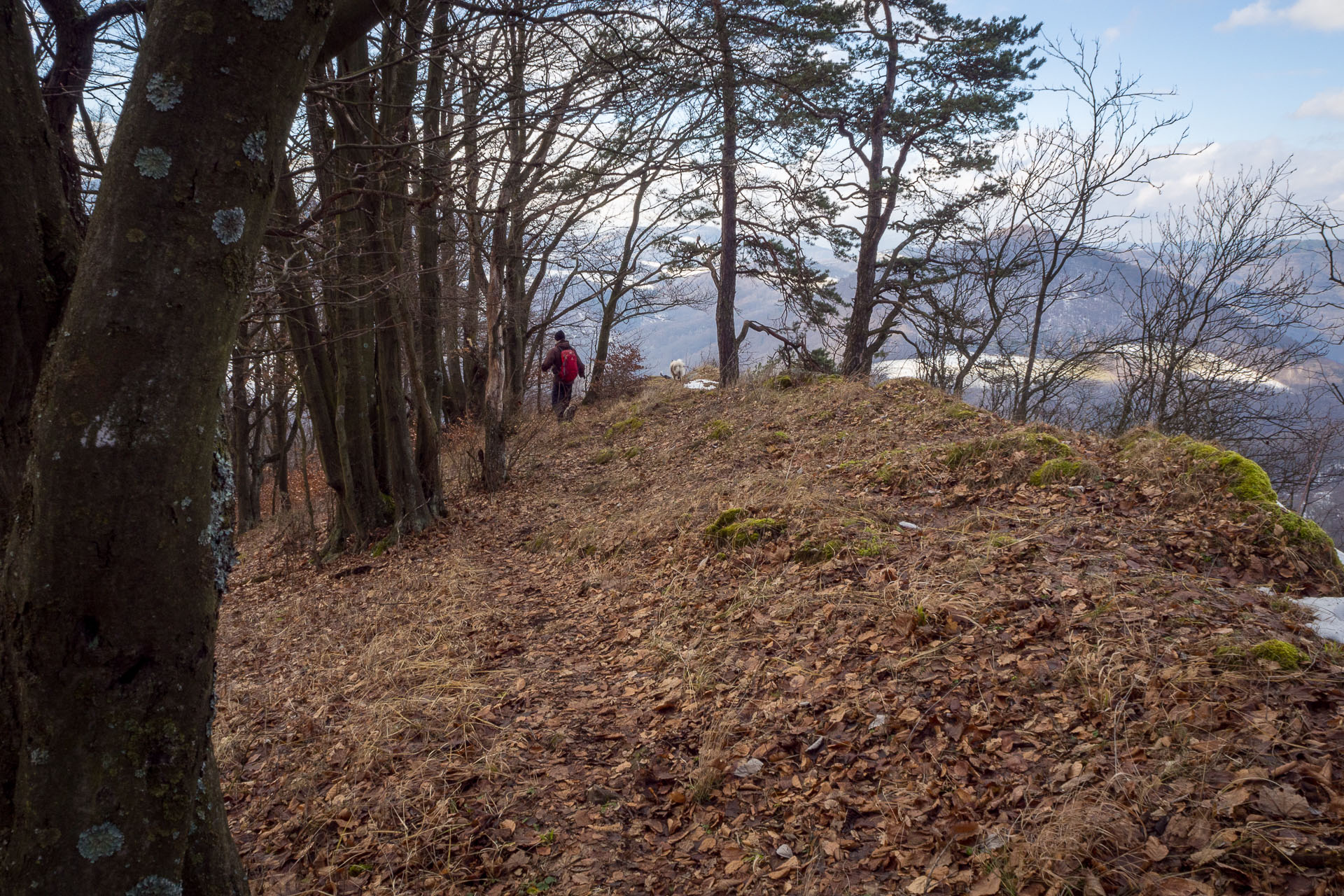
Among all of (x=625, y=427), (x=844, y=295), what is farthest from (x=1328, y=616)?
(x=844, y=295)

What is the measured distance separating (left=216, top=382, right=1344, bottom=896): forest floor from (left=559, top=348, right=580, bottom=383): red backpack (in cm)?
782

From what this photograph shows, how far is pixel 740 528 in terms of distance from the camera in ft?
17.9

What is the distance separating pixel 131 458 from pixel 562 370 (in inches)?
489

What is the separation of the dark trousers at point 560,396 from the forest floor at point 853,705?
321 inches

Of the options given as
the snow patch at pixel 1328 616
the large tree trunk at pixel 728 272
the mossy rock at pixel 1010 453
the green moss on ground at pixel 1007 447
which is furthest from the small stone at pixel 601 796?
the large tree trunk at pixel 728 272

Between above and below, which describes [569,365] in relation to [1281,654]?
above

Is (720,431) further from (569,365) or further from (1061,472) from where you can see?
(1061,472)

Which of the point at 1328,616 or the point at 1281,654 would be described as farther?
the point at 1328,616

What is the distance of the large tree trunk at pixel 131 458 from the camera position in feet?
4.42

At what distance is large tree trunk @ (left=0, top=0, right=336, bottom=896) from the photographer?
1346 mm

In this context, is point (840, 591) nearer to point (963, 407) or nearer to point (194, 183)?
point (194, 183)

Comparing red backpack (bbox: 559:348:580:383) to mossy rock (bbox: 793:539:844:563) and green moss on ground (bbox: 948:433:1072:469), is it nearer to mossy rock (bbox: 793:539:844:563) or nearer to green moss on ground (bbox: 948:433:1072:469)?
green moss on ground (bbox: 948:433:1072:469)

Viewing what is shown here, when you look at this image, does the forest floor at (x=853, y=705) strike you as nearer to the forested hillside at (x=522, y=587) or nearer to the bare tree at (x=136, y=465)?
the forested hillside at (x=522, y=587)

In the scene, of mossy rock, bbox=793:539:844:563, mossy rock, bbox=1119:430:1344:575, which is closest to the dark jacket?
mossy rock, bbox=793:539:844:563
